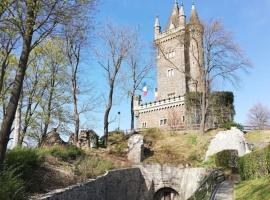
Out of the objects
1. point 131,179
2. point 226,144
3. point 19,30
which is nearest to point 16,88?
point 19,30

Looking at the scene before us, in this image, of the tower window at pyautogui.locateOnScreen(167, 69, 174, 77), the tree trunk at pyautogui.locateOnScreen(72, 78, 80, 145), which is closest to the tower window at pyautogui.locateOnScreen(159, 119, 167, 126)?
the tower window at pyautogui.locateOnScreen(167, 69, 174, 77)

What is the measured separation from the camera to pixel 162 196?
24703 mm

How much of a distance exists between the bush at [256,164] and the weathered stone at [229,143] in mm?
7686

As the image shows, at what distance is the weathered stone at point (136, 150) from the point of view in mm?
26703

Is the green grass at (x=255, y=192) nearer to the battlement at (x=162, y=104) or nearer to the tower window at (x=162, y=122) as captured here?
the battlement at (x=162, y=104)

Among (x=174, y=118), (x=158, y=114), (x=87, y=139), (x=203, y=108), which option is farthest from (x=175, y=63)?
(x=87, y=139)

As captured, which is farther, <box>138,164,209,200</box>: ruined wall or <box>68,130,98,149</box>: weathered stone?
<box>68,130,98,149</box>: weathered stone

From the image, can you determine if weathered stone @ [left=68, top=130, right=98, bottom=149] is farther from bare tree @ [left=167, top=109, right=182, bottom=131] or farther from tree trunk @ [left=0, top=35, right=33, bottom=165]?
bare tree @ [left=167, top=109, right=182, bottom=131]

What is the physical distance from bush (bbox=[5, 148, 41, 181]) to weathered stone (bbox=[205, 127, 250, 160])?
15.1 metres

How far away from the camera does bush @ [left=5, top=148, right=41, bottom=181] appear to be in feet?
39.0

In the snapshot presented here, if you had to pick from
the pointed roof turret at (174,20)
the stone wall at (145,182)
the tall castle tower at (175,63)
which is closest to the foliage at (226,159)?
the stone wall at (145,182)

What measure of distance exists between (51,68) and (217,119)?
23.0 m

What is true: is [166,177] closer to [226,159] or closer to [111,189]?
[226,159]

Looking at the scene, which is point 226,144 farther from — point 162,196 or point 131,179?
point 131,179
